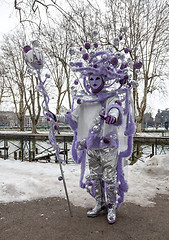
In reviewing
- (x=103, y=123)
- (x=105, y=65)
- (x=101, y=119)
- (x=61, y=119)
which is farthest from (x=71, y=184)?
(x=105, y=65)

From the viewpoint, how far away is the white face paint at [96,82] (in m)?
2.52

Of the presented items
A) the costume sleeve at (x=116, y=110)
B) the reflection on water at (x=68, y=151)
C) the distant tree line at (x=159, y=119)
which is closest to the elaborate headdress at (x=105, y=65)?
the costume sleeve at (x=116, y=110)

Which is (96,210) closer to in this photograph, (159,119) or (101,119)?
(101,119)

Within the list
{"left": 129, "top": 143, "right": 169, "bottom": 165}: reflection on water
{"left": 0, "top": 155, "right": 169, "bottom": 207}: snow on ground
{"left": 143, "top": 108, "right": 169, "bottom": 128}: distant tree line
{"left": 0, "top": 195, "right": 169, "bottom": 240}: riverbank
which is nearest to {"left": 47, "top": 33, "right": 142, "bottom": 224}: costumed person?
{"left": 0, "top": 195, "right": 169, "bottom": 240}: riverbank

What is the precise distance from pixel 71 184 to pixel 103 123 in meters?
1.83

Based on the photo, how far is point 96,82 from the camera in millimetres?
2520

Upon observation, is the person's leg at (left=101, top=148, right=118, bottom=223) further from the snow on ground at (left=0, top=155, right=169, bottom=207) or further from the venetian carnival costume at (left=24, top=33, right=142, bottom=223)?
the snow on ground at (left=0, top=155, right=169, bottom=207)

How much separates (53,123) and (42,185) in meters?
1.63

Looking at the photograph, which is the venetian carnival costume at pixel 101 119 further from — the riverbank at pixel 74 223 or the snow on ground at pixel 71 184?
the snow on ground at pixel 71 184

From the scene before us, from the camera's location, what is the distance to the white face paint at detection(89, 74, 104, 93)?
252 centimetres

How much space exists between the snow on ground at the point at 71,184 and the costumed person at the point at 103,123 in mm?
376

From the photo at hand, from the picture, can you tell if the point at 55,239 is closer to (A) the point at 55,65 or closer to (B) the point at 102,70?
(B) the point at 102,70

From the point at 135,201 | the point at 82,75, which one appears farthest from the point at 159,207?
the point at 82,75

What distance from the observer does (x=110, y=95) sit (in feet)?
8.13
